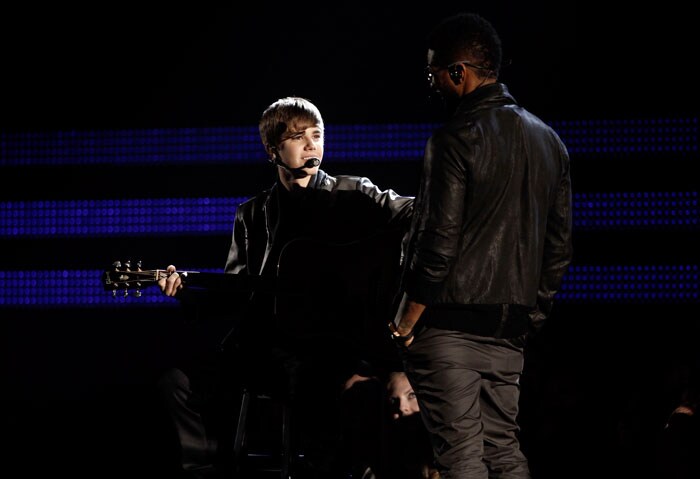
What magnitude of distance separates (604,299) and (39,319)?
335 cm

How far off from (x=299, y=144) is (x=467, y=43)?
126cm

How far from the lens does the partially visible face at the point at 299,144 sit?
3.41 metres

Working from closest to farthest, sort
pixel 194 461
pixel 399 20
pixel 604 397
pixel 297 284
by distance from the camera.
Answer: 1. pixel 297 284
2. pixel 194 461
3. pixel 604 397
4. pixel 399 20

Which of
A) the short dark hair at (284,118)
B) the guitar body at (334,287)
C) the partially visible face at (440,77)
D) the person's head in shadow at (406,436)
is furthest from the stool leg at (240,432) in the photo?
the partially visible face at (440,77)

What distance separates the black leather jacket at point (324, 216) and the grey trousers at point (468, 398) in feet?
3.52

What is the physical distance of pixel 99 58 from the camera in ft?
15.3

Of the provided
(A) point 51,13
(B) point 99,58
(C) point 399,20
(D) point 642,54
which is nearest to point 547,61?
(D) point 642,54

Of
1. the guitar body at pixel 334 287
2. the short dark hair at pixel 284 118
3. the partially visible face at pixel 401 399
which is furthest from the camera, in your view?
the short dark hair at pixel 284 118

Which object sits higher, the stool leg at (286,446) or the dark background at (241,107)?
the dark background at (241,107)

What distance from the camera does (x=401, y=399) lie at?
129 inches

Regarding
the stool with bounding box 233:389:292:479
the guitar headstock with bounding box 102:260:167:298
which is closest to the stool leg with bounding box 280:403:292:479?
the stool with bounding box 233:389:292:479

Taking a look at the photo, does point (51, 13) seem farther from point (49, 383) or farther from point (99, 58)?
point (49, 383)

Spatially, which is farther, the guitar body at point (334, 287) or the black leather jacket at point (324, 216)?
the black leather jacket at point (324, 216)

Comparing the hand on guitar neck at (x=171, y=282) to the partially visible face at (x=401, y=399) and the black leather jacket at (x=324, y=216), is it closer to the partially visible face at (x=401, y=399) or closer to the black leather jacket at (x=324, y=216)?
the black leather jacket at (x=324, y=216)
